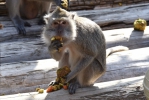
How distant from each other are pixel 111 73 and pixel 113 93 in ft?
3.15

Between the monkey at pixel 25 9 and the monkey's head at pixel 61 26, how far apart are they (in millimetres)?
2804

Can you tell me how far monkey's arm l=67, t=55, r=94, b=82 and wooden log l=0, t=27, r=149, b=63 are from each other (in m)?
1.54

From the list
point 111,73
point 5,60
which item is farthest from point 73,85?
point 5,60

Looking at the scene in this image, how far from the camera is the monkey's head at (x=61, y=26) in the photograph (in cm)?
423

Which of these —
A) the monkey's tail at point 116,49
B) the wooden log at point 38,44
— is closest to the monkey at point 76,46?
the monkey's tail at point 116,49

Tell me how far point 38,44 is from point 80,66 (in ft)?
6.18

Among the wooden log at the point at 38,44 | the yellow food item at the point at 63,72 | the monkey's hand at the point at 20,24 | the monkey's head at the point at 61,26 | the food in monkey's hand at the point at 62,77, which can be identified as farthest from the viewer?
the monkey's hand at the point at 20,24

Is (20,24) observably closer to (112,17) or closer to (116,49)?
(112,17)

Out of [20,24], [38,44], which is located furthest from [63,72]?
[20,24]

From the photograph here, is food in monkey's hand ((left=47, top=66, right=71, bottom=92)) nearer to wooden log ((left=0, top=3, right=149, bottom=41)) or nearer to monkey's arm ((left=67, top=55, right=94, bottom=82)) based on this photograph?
monkey's arm ((left=67, top=55, right=94, bottom=82))

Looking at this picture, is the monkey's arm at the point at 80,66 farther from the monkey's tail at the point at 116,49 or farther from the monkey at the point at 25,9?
the monkey at the point at 25,9

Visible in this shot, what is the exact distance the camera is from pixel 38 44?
246 inches

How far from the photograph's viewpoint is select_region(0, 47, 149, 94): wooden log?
5.04 meters

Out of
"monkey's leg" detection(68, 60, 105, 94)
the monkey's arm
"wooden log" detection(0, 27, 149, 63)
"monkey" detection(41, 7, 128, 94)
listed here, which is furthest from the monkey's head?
"wooden log" detection(0, 27, 149, 63)
